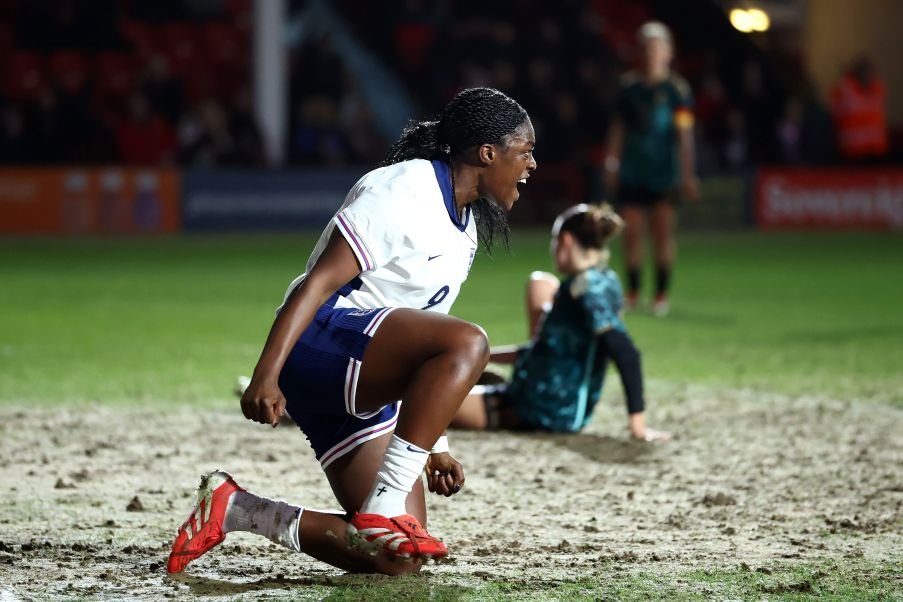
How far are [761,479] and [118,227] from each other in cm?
1631

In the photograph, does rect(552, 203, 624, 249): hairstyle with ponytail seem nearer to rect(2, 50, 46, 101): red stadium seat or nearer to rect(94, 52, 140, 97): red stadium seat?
rect(94, 52, 140, 97): red stadium seat

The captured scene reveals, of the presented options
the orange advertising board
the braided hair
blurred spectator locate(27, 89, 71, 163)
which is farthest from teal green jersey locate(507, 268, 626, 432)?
blurred spectator locate(27, 89, 71, 163)

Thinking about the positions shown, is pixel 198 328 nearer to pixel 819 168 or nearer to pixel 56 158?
pixel 56 158

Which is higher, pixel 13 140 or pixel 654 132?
pixel 13 140

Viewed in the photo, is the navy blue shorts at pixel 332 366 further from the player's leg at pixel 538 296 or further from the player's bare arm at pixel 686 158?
the player's bare arm at pixel 686 158

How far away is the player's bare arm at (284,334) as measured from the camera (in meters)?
3.96

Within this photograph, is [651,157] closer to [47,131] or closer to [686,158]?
[686,158]

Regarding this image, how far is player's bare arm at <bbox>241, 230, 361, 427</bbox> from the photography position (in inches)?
156

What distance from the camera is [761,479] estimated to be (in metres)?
6.12

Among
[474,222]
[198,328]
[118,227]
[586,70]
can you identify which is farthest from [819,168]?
[474,222]

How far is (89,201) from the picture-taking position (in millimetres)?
20984

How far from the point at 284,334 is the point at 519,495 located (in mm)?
2091

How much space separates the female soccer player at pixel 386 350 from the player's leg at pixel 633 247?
8047 mm

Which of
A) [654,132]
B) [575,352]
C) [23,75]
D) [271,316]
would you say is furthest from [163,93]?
[575,352]
